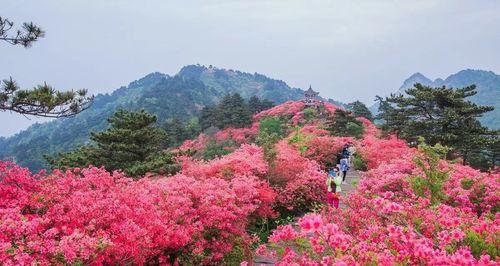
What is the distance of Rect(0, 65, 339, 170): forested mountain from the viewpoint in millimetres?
96500

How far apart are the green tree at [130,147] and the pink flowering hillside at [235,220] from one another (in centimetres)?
908

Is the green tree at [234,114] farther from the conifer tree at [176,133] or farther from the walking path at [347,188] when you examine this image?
the walking path at [347,188]

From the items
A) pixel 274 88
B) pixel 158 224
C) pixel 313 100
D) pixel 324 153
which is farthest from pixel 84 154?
pixel 274 88

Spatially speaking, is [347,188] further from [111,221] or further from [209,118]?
[209,118]

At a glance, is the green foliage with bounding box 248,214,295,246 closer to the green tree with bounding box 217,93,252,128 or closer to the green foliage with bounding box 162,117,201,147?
the green tree with bounding box 217,93,252,128

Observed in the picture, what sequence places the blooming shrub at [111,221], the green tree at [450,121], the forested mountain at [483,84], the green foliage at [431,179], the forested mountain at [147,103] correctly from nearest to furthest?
the blooming shrub at [111,221], the green foliage at [431,179], the green tree at [450,121], the forested mountain at [483,84], the forested mountain at [147,103]

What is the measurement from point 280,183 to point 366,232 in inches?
357

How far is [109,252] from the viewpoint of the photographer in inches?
234

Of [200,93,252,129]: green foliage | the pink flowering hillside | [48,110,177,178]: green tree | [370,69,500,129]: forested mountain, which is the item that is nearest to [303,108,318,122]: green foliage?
[200,93,252,129]: green foliage

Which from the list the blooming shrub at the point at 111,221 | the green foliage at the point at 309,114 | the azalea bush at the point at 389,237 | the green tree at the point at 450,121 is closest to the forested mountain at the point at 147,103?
the green foliage at the point at 309,114

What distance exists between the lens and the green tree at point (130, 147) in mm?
22172

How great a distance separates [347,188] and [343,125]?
15.0 m

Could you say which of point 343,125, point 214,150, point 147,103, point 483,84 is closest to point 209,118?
point 214,150

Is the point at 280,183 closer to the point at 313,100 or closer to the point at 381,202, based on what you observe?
the point at 381,202
